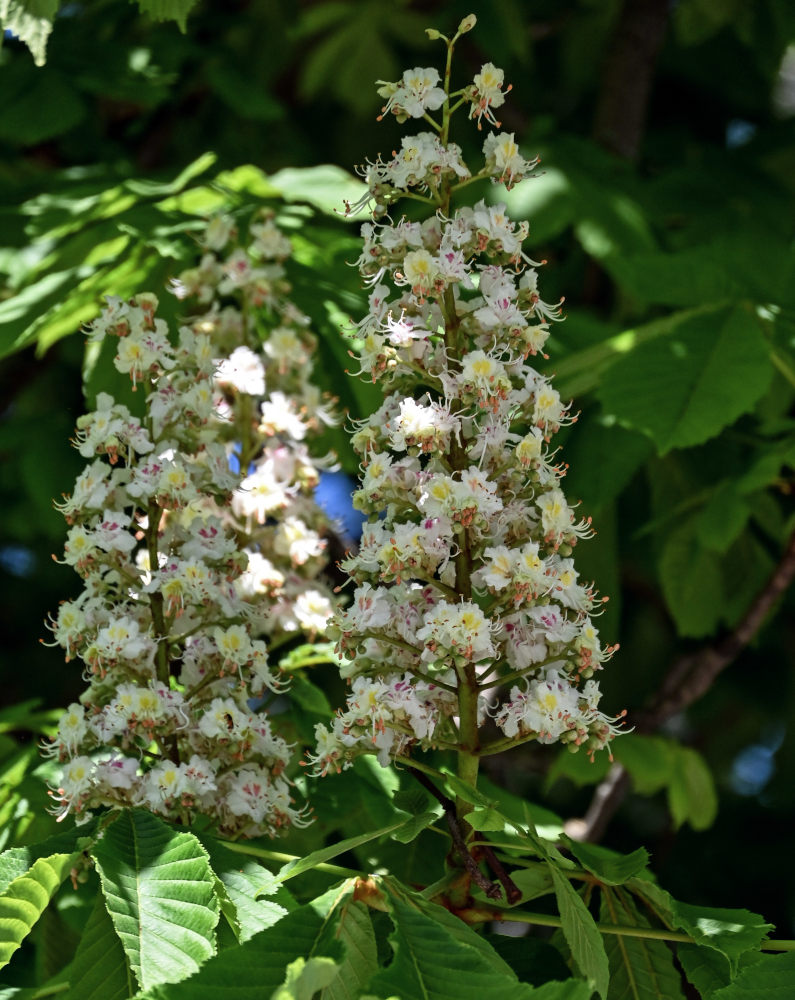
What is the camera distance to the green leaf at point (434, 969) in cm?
149

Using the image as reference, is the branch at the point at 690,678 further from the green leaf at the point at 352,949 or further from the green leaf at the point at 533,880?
the green leaf at the point at 352,949

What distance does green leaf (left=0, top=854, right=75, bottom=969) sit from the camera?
167 centimetres

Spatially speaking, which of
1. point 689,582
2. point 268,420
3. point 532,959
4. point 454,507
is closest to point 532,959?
point 532,959

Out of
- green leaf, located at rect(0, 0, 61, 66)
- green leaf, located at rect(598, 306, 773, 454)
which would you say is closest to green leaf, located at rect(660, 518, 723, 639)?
green leaf, located at rect(598, 306, 773, 454)

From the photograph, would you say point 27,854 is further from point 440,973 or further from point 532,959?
point 532,959

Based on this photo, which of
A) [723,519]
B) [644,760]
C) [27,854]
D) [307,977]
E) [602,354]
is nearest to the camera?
[307,977]

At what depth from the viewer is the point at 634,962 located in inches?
79.0

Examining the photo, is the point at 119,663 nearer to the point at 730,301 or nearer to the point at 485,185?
the point at 730,301

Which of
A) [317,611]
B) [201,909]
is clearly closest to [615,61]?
[317,611]

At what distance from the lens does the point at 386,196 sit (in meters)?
1.96

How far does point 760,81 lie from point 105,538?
4.82 metres

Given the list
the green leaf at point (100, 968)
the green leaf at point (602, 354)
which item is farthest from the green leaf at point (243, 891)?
the green leaf at point (602, 354)

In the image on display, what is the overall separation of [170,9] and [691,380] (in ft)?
4.49

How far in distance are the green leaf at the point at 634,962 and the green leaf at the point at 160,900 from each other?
699 mm
